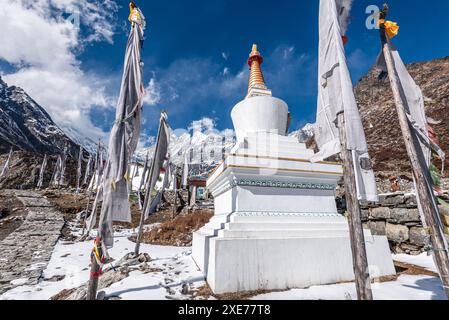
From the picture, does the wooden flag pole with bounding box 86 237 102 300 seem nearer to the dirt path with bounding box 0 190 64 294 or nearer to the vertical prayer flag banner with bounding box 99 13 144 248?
the vertical prayer flag banner with bounding box 99 13 144 248

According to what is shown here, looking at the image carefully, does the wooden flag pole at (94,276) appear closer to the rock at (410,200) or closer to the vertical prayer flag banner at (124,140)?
the vertical prayer flag banner at (124,140)

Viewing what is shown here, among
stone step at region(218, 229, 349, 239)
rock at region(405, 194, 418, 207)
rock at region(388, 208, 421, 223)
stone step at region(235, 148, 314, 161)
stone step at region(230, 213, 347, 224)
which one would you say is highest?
stone step at region(235, 148, 314, 161)

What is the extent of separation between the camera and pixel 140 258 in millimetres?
6953

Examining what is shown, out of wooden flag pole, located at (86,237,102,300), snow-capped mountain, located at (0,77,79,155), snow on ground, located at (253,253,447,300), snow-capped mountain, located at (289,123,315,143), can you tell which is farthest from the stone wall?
snow-capped mountain, located at (0,77,79,155)

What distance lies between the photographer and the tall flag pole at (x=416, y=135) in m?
3.05

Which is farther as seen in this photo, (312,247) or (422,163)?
(312,247)

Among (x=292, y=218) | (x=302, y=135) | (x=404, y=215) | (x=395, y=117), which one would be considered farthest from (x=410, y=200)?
(x=302, y=135)

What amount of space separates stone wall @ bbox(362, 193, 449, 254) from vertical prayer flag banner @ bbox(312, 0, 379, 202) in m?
5.40

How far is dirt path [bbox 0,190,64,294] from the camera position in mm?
6320

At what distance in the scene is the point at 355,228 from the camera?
2939 mm

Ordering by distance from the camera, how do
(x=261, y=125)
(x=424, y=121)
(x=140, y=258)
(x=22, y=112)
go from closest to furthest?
(x=424, y=121)
(x=140, y=258)
(x=261, y=125)
(x=22, y=112)
